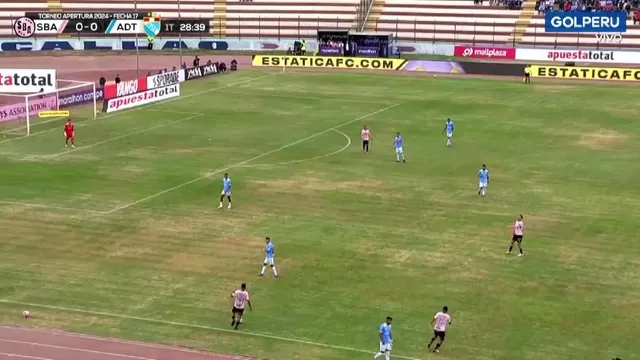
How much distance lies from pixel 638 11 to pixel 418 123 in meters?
45.5

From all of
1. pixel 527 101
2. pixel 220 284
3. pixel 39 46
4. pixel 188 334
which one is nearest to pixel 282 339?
pixel 188 334

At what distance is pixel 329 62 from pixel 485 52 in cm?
1590

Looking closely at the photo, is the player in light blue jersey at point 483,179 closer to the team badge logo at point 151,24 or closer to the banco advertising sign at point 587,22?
the team badge logo at point 151,24

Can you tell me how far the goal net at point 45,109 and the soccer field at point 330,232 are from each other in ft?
5.28

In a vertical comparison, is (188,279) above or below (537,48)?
below

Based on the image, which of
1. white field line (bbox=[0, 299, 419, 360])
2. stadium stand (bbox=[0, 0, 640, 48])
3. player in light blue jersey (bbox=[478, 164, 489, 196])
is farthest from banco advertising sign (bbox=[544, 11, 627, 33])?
white field line (bbox=[0, 299, 419, 360])

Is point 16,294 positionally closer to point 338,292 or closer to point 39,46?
point 338,292

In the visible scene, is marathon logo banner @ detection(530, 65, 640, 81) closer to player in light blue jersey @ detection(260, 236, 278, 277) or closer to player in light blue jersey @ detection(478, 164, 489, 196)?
player in light blue jersey @ detection(478, 164, 489, 196)

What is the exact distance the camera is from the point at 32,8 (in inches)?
4151

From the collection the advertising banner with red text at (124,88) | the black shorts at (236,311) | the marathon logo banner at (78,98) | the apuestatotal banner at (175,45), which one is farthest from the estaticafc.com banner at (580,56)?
the black shorts at (236,311)

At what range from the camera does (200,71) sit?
83000 mm

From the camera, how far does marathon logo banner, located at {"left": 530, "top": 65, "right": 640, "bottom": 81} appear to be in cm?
8150

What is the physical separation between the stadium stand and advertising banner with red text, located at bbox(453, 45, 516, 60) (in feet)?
15.8

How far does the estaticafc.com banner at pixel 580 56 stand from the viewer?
87.9 m
